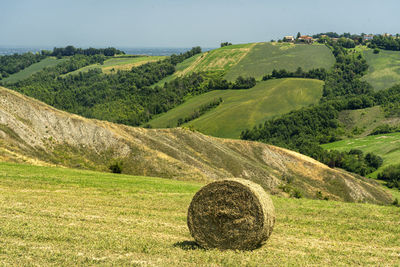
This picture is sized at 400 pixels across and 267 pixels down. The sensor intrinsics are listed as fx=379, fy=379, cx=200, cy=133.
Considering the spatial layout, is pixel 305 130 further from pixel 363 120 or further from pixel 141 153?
pixel 141 153

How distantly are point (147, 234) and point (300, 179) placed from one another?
50.0m

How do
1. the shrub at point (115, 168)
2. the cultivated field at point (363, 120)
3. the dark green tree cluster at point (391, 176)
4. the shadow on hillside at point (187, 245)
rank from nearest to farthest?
the shadow on hillside at point (187, 245), the shrub at point (115, 168), the dark green tree cluster at point (391, 176), the cultivated field at point (363, 120)

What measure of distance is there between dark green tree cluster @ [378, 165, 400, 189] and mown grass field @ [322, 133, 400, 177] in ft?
11.7

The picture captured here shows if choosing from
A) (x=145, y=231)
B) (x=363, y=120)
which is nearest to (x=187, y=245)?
(x=145, y=231)

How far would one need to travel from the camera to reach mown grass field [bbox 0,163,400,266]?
47.2 feet

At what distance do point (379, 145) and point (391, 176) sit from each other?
87.1 feet

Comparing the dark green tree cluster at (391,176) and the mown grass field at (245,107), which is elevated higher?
the mown grass field at (245,107)

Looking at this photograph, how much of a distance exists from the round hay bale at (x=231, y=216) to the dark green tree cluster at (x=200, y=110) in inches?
6235

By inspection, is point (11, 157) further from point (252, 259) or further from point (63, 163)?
point (252, 259)

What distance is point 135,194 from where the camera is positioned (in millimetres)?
30562

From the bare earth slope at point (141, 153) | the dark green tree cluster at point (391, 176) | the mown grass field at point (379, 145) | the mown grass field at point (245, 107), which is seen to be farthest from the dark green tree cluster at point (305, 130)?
the bare earth slope at point (141, 153)

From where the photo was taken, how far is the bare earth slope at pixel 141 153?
47281mm

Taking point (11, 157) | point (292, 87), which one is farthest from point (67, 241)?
point (292, 87)

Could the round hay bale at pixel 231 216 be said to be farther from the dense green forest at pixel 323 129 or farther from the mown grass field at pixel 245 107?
the mown grass field at pixel 245 107
